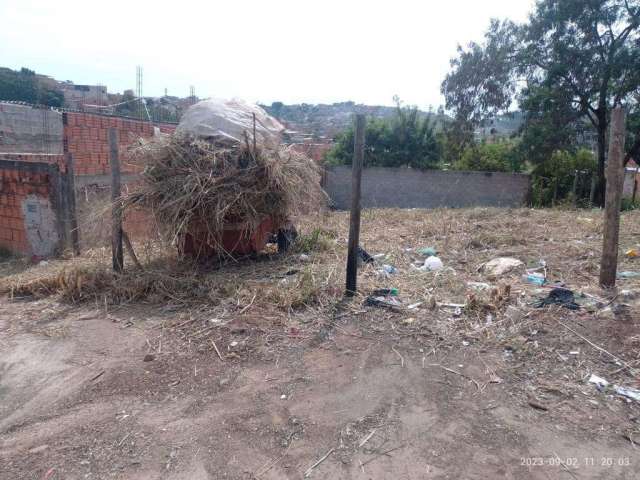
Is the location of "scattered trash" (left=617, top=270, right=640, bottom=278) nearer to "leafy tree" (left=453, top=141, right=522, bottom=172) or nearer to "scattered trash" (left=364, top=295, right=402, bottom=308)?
"scattered trash" (left=364, top=295, right=402, bottom=308)

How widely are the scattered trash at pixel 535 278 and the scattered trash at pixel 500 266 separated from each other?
31 centimetres

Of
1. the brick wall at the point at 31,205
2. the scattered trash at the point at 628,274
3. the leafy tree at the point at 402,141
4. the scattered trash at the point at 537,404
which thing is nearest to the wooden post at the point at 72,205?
the brick wall at the point at 31,205

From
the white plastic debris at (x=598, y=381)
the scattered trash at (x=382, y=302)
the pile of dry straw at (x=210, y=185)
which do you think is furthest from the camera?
the pile of dry straw at (x=210, y=185)

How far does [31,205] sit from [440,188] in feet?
34.8

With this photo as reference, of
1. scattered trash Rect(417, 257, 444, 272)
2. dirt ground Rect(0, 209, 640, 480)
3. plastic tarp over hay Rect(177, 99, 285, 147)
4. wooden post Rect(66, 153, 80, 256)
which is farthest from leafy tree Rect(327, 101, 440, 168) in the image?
dirt ground Rect(0, 209, 640, 480)

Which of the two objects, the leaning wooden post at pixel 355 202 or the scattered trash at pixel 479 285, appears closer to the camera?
the leaning wooden post at pixel 355 202

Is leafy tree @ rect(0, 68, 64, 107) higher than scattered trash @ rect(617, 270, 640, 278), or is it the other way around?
leafy tree @ rect(0, 68, 64, 107)

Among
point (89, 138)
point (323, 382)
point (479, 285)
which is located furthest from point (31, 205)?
point (479, 285)

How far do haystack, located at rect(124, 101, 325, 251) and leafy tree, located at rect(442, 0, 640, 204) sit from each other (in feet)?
35.8

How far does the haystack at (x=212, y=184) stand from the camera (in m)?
5.03

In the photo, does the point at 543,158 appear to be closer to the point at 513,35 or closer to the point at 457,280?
the point at 513,35

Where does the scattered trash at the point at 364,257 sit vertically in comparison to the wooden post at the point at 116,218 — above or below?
below

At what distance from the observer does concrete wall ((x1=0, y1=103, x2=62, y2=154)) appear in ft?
35.0

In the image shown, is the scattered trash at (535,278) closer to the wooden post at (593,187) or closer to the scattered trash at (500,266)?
the scattered trash at (500,266)
